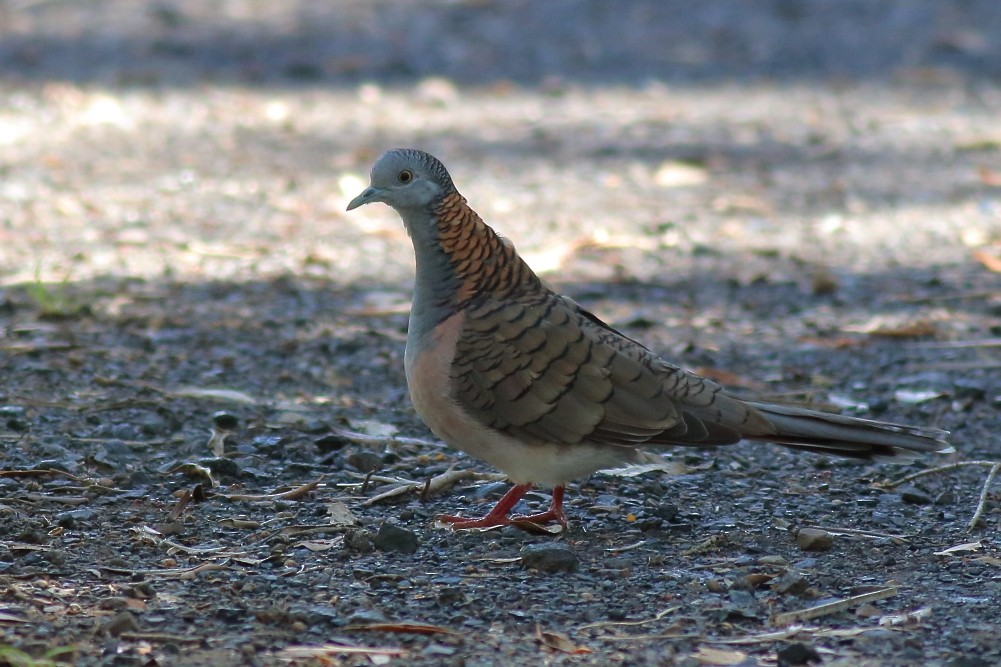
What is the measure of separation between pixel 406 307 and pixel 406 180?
2.55 m

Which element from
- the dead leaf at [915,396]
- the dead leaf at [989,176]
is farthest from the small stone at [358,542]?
the dead leaf at [989,176]

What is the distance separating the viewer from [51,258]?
287 inches

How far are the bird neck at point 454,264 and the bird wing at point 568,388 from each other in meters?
0.06

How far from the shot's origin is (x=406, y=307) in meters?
6.75

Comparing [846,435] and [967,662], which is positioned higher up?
[846,435]

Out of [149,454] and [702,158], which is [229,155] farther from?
[149,454]

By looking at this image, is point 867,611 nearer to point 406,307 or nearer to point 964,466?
point 964,466

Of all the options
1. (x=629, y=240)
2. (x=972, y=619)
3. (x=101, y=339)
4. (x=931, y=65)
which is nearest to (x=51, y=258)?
(x=101, y=339)

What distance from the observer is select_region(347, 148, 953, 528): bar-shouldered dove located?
4082mm

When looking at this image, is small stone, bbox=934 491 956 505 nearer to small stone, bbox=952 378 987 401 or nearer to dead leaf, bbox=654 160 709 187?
small stone, bbox=952 378 987 401

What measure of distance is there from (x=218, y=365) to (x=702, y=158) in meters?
5.09

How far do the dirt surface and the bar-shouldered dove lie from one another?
0.28m

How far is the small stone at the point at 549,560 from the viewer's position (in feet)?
12.5

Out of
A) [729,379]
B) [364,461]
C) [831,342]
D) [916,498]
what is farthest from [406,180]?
[831,342]
